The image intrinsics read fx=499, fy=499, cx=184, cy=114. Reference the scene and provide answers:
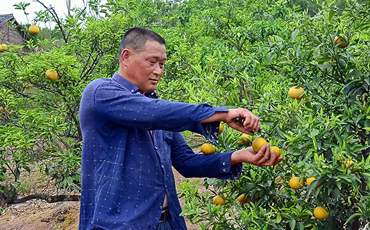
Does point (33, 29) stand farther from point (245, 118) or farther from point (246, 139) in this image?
point (245, 118)

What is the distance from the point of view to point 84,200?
2049 millimetres

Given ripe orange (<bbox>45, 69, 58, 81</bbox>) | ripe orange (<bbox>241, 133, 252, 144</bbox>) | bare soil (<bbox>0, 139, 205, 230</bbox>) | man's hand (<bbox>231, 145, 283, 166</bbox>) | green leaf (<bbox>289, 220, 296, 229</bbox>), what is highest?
man's hand (<bbox>231, 145, 283, 166</bbox>)

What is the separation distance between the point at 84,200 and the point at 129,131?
0.34m

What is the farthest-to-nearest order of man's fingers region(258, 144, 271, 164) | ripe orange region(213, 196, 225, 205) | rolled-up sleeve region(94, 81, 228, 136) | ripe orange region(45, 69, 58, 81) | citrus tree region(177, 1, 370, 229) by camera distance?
1. ripe orange region(45, 69, 58, 81)
2. ripe orange region(213, 196, 225, 205)
3. citrus tree region(177, 1, 370, 229)
4. man's fingers region(258, 144, 271, 164)
5. rolled-up sleeve region(94, 81, 228, 136)

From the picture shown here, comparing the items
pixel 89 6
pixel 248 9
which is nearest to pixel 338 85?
pixel 89 6

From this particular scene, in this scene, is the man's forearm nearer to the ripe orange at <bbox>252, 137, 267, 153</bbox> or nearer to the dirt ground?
the ripe orange at <bbox>252, 137, 267, 153</bbox>

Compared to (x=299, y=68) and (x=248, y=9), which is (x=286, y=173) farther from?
(x=248, y=9)

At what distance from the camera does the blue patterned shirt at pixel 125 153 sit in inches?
72.4

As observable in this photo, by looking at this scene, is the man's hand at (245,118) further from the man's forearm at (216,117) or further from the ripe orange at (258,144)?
the ripe orange at (258,144)

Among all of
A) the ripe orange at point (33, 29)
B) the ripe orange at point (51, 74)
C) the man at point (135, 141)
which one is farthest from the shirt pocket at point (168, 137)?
the ripe orange at point (33, 29)

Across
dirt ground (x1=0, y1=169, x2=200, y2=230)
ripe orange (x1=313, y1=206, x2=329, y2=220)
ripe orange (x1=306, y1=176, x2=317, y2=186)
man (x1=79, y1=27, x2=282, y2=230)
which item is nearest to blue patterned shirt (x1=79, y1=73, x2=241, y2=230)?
man (x1=79, y1=27, x2=282, y2=230)

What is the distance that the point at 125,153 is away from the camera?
2027 millimetres

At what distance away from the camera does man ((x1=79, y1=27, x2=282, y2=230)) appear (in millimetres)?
1842

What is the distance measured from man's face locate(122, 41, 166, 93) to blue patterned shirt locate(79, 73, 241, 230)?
40 millimetres
